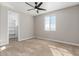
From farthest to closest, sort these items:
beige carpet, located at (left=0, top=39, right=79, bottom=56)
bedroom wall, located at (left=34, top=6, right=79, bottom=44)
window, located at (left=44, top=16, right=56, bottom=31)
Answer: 1. window, located at (left=44, top=16, right=56, bottom=31)
2. bedroom wall, located at (left=34, top=6, right=79, bottom=44)
3. beige carpet, located at (left=0, top=39, right=79, bottom=56)

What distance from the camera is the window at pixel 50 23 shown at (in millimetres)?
5504

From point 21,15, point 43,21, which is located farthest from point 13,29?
point 43,21

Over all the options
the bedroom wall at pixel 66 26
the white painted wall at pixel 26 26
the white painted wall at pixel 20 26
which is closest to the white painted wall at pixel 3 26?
the white painted wall at pixel 20 26

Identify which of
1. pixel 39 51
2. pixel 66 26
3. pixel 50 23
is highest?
pixel 50 23

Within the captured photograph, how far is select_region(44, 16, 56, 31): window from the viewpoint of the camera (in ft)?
18.1

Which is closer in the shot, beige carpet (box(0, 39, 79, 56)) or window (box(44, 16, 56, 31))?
beige carpet (box(0, 39, 79, 56))

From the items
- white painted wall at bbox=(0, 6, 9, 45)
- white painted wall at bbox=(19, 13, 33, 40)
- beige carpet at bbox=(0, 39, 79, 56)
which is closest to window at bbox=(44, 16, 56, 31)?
white painted wall at bbox=(19, 13, 33, 40)

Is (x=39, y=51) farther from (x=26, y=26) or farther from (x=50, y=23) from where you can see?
(x=26, y=26)

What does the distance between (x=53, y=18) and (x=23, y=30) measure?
259 cm

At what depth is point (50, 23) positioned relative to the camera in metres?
5.81

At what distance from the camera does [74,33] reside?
14.1ft

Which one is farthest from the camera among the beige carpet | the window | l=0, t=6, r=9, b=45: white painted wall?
the window

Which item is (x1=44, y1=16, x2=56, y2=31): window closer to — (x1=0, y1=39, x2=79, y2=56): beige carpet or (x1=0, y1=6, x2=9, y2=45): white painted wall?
(x1=0, y1=39, x2=79, y2=56): beige carpet

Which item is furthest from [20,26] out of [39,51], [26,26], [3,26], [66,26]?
[66,26]
